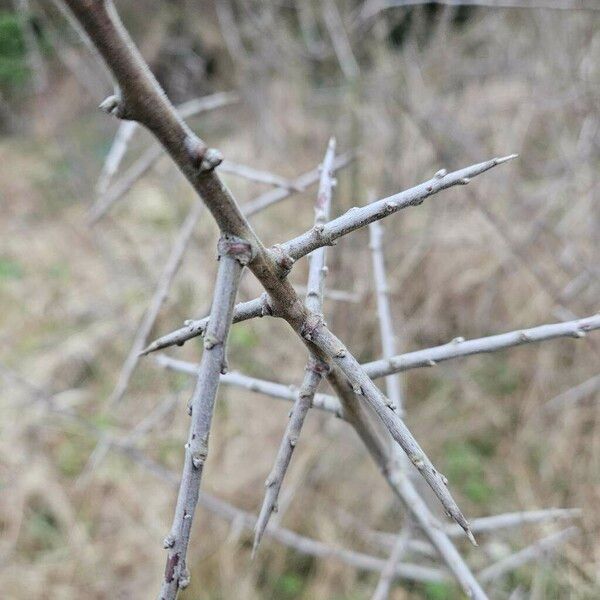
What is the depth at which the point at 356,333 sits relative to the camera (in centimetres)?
202

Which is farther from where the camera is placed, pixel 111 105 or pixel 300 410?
pixel 300 410

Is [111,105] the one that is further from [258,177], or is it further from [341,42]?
[341,42]

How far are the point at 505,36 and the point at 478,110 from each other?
19.7 inches

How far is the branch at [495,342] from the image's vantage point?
429 mm

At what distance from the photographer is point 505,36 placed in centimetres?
290

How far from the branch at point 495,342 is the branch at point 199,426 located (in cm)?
19

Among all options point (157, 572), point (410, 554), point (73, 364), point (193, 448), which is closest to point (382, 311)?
point (193, 448)

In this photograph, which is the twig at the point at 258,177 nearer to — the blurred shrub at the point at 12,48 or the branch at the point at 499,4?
the branch at the point at 499,4

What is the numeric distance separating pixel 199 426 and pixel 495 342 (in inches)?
9.7

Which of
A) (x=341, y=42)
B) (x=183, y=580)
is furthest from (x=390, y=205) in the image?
(x=341, y=42)

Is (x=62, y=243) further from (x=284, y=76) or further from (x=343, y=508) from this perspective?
(x=343, y=508)

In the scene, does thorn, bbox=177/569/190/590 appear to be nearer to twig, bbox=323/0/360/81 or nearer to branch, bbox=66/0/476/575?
branch, bbox=66/0/476/575

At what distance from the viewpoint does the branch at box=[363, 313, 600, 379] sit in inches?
16.9

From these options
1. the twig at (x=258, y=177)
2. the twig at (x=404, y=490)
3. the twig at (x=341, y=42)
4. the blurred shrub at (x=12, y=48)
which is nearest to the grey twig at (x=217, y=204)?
the twig at (x=404, y=490)
